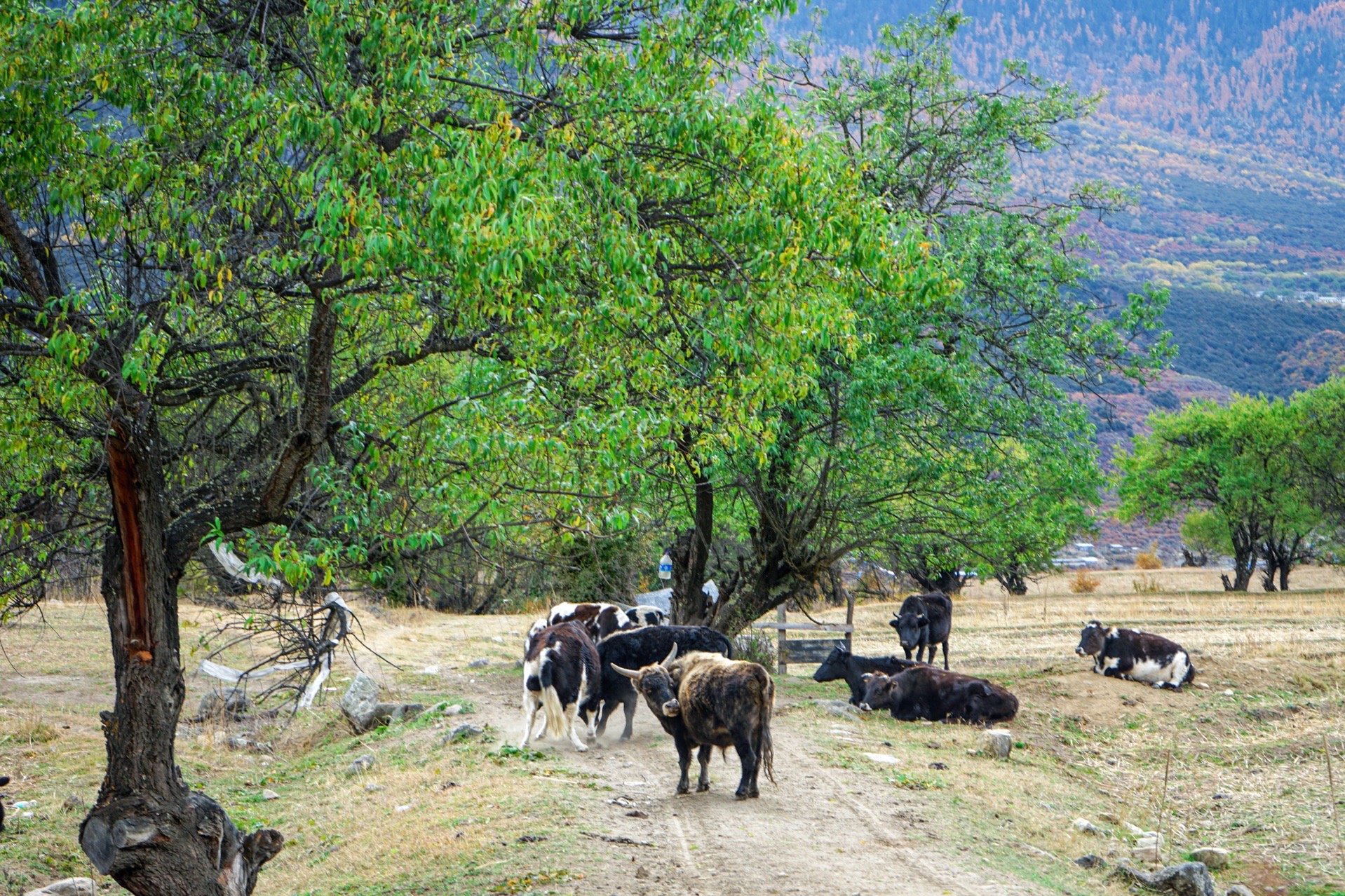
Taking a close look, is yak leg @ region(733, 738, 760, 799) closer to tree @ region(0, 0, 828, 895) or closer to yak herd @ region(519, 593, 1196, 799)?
yak herd @ region(519, 593, 1196, 799)

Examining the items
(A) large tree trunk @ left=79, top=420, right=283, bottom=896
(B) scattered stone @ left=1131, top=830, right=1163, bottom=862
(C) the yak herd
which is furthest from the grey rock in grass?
(B) scattered stone @ left=1131, top=830, right=1163, bottom=862

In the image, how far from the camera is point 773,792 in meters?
10.5

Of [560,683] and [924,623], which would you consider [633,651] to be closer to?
[560,683]

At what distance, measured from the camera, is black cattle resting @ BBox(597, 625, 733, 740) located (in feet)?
43.6

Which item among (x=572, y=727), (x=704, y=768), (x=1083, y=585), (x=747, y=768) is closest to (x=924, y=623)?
(x=572, y=727)

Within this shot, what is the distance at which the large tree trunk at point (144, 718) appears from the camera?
7012 mm

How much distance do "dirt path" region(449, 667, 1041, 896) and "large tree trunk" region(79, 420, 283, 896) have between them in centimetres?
279

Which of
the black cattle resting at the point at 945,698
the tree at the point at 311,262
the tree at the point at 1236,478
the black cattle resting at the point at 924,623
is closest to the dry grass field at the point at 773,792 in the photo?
the black cattle resting at the point at 945,698

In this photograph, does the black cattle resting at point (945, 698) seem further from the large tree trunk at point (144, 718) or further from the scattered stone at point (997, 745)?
the large tree trunk at point (144, 718)

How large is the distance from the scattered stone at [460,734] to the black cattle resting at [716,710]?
375 centimetres

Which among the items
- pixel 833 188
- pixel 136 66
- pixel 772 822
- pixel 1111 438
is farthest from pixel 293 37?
pixel 1111 438

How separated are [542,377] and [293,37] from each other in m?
2.75

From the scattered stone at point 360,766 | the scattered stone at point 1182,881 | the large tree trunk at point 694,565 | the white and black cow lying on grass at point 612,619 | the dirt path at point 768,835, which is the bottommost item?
the scattered stone at point 360,766

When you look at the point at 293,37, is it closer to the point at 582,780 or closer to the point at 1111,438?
the point at 582,780
